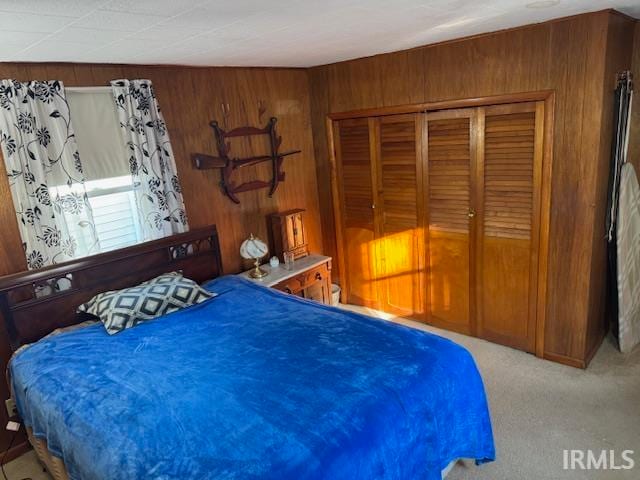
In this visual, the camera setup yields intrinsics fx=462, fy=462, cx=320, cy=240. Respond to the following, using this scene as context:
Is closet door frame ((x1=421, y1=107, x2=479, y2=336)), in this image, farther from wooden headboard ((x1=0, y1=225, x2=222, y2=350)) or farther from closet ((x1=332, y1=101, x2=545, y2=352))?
wooden headboard ((x1=0, y1=225, x2=222, y2=350))

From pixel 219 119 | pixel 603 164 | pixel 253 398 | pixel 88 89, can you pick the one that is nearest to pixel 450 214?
pixel 603 164

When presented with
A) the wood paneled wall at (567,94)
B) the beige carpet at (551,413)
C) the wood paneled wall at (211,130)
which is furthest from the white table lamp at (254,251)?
the beige carpet at (551,413)

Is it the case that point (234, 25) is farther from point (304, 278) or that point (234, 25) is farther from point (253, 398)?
point (304, 278)

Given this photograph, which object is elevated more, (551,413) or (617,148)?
(617,148)

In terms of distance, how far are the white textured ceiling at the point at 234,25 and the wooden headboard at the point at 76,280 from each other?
1.19m

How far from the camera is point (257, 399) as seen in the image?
196 cm

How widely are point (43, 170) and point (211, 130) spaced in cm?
124

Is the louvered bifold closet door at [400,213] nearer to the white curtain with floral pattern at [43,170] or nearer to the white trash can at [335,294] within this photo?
the white trash can at [335,294]

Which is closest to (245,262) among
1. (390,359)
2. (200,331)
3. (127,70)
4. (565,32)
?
(200,331)

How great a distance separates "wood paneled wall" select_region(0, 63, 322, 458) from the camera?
8.93 feet

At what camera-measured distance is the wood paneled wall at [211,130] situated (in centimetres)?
272

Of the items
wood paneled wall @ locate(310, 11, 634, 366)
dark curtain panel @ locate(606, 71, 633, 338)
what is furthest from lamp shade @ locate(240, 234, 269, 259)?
dark curtain panel @ locate(606, 71, 633, 338)

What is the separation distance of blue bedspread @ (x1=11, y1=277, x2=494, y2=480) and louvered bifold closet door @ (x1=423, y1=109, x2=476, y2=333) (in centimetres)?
133

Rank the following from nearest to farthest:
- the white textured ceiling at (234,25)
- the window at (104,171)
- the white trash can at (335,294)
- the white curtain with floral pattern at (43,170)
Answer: the white textured ceiling at (234,25), the white curtain with floral pattern at (43,170), the window at (104,171), the white trash can at (335,294)
